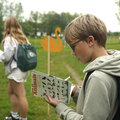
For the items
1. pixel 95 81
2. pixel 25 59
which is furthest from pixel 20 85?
pixel 95 81

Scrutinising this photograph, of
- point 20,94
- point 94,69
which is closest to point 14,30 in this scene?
point 20,94

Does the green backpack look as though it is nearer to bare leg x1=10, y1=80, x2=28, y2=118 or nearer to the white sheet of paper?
bare leg x1=10, y1=80, x2=28, y2=118

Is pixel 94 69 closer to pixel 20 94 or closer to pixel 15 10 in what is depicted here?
pixel 20 94

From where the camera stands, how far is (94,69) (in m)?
1.25

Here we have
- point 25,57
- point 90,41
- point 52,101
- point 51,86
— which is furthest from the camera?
point 25,57

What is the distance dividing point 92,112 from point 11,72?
2.52m

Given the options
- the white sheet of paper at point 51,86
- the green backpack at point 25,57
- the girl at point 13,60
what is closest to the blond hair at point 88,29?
the white sheet of paper at point 51,86

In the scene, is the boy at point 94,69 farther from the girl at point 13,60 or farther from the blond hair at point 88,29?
the girl at point 13,60

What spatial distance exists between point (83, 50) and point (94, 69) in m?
0.20

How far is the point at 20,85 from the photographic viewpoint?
3590 millimetres

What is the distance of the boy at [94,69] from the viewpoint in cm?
121

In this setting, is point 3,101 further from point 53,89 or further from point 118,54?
point 118,54

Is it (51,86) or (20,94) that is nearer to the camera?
(51,86)

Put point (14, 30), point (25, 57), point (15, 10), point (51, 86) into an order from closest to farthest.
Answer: point (51, 86) → point (25, 57) → point (14, 30) → point (15, 10)
